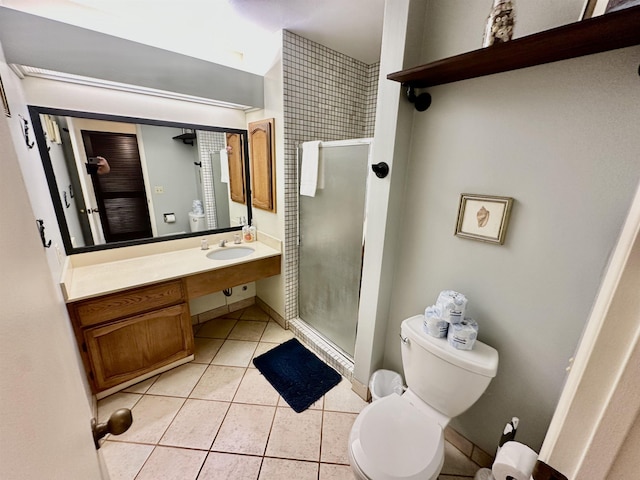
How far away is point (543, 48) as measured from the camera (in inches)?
32.4

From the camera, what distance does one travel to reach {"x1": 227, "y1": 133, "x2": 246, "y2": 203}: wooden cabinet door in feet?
7.68

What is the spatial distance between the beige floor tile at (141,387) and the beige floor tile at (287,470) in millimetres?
1019

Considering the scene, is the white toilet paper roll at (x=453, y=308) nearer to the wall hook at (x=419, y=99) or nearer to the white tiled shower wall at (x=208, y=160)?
the wall hook at (x=419, y=99)

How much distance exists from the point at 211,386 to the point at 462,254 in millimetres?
1853

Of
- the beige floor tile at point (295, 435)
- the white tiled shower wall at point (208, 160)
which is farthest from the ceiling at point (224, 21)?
the beige floor tile at point (295, 435)

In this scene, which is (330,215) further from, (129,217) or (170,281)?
(129,217)

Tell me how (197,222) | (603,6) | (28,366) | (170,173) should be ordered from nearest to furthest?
(28,366) → (603,6) → (170,173) → (197,222)

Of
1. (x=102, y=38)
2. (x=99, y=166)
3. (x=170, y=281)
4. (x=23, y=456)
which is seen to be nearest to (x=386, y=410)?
(x=23, y=456)

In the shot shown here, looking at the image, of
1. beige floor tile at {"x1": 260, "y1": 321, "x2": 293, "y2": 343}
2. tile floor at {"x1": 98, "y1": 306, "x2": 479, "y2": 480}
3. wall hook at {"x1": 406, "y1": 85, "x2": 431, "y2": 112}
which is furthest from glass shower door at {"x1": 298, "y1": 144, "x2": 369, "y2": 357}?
tile floor at {"x1": 98, "y1": 306, "x2": 479, "y2": 480}

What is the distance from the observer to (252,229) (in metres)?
2.54

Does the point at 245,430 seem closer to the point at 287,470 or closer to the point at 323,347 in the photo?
the point at 287,470

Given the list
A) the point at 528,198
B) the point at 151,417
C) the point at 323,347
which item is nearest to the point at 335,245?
the point at 323,347

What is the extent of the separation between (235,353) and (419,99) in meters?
2.22

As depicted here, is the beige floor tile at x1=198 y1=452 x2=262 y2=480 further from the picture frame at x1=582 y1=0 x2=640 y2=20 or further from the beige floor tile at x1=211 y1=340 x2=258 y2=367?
the picture frame at x1=582 y1=0 x2=640 y2=20
